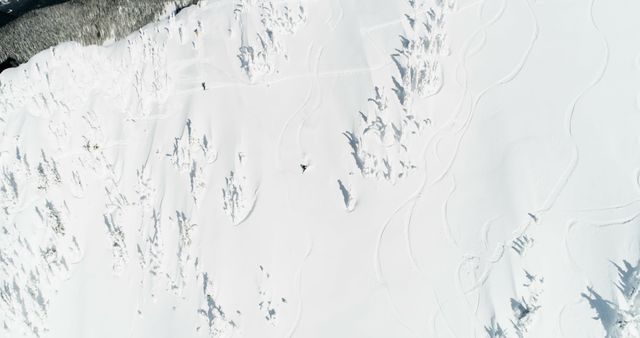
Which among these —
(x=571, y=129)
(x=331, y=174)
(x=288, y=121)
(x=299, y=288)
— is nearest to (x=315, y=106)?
(x=288, y=121)

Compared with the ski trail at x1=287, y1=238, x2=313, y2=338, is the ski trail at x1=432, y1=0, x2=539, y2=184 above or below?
above

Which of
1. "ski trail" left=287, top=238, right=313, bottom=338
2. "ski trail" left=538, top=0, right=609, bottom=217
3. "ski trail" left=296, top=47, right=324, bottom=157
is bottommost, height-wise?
"ski trail" left=287, top=238, right=313, bottom=338

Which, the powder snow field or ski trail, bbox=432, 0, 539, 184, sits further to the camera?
ski trail, bbox=432, 0, 539, 184

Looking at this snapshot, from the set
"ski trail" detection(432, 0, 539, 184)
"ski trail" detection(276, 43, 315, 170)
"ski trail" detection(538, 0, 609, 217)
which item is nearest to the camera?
"ski trail" detection(538, 0, 609, 217)

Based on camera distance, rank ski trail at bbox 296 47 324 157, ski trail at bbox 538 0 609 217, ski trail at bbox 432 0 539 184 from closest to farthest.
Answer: ski trail at bbox 538 0 609 217
ski trail at bbox 432 0 539 184
ski trail at bbox 296 47 324 157

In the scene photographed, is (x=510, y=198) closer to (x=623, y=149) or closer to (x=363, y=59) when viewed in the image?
A: (x=623, y=149)

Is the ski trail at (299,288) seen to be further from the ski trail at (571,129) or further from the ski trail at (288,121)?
the ski trail at (571,129)

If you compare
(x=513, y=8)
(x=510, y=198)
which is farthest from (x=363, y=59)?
(x=510, y=198)

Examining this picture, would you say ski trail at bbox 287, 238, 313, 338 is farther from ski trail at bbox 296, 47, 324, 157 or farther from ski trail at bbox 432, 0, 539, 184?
ski trail at bbox 432, 0, 539, 184

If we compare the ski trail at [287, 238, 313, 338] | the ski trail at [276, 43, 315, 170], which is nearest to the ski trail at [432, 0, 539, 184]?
the ski trail at [287, 238, 313, 338]

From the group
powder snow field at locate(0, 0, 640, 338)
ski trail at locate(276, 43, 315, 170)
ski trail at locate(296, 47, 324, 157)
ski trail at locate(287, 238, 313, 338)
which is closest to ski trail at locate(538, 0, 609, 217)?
powder snow field at locate(0, 0, 640, 338)
